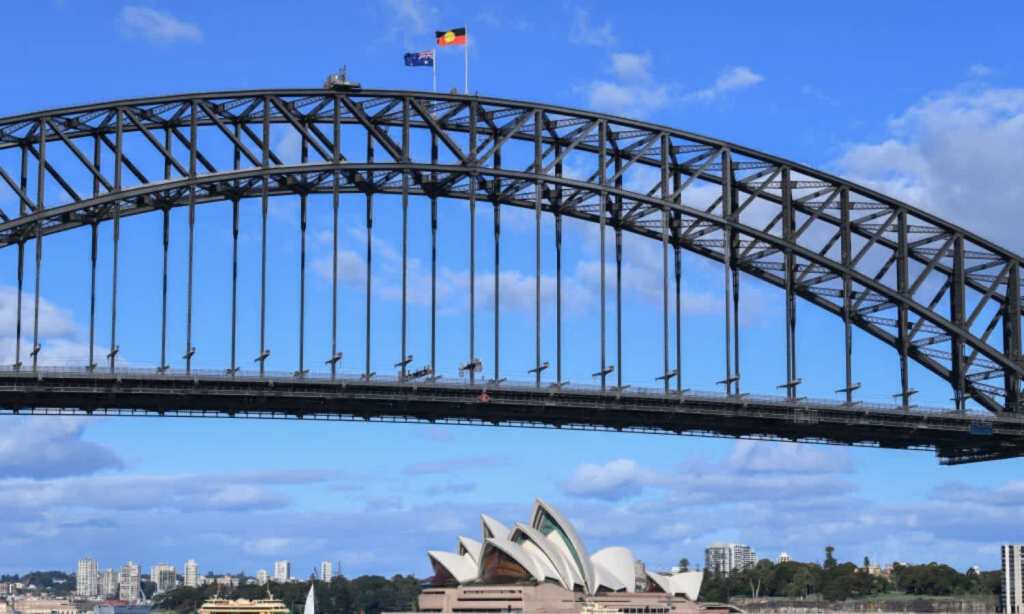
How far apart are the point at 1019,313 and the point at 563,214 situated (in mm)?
26224

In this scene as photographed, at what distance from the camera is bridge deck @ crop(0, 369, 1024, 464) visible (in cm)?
8881

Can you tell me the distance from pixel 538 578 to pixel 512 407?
118 feet

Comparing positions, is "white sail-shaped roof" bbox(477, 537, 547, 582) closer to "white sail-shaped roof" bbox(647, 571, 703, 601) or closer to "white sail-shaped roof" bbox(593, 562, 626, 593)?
"white sail-shaped roof" bbox(593, 562, 626, 593)

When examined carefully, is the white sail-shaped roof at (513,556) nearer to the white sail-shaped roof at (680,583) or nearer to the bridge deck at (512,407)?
the white sail-shaped roof at (680,583)

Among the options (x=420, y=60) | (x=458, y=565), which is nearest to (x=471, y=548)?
(x=458, y=565)

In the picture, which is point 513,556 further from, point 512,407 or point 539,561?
point 512,407

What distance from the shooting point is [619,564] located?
140250 mm

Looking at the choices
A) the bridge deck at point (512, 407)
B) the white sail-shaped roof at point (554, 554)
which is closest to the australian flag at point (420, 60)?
the bridge deck at point (512, 407)

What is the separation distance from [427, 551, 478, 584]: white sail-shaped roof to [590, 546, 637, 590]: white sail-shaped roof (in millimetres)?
9694

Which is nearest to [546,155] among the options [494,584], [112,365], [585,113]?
[585,113]

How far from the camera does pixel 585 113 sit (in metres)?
99.5

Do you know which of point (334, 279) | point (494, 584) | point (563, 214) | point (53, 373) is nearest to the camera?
point (53, 373)

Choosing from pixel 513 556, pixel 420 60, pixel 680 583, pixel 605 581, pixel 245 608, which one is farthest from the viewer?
pixel 680 583

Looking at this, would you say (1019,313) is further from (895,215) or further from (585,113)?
(585,113)
